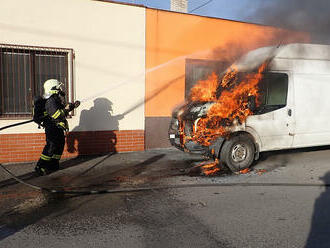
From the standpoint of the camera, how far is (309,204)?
4.14 meters

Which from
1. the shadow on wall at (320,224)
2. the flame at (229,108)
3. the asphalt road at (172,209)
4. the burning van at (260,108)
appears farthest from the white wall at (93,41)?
the shadow on wall at (320,224)

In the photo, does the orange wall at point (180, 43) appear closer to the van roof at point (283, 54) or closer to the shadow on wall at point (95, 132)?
the shadow on wall at point (95, 132)

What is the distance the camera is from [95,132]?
7.63 m

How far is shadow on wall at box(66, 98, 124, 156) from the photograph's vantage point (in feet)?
24.5

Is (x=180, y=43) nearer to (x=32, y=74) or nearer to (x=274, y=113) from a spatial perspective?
(x=274, y=113)

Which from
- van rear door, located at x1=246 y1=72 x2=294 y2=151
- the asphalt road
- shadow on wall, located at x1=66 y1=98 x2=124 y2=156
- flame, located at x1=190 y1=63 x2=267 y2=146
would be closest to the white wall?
shadow on wall, located at x1=66 y1=98 x2=124 y2=156

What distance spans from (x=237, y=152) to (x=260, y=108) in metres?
1.00

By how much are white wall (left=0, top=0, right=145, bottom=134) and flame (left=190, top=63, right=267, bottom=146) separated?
278 cm

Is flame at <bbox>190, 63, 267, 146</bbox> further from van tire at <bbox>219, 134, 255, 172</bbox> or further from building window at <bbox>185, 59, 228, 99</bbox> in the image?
building window at <bbox>185, 59, 228, 99</bbox>

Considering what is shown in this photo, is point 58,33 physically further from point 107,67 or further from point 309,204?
point 309,204

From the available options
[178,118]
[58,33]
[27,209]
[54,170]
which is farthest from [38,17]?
[27,209]

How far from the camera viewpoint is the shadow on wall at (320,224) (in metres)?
3.05

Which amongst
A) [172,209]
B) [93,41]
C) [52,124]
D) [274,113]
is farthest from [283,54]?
[52,124]

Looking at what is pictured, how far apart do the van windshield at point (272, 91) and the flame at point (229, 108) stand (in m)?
0.13
